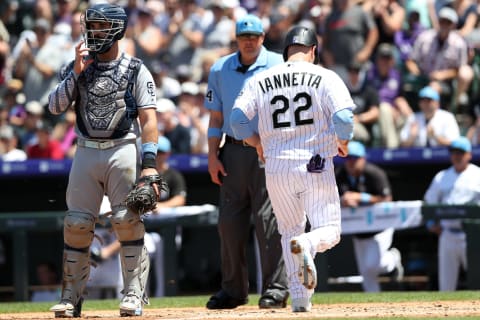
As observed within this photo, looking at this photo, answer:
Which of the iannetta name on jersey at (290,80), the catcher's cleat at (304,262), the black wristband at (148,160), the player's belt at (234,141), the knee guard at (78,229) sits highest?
the iannetta name on jersey at (290,80)

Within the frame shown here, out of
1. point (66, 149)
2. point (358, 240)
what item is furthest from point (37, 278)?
point (358, 240)

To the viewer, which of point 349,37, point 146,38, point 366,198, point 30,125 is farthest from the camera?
point 146,38

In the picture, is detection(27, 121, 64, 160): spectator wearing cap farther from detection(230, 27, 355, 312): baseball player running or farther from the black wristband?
detection(230, 27, 355, 312): baseball player running

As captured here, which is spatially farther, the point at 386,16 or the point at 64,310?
the point at 386,16

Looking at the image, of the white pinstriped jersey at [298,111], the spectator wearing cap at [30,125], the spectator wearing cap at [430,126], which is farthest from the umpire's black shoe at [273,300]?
the spectator wearing cap at [30,125]

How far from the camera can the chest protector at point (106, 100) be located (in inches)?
284

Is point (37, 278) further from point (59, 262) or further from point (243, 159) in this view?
point (243, 159)

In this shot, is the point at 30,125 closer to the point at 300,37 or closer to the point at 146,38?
the point at 146,38

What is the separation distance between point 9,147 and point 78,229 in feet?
21.7

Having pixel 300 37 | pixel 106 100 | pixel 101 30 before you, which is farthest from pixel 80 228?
pixel 300 37

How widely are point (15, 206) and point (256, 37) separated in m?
6.22

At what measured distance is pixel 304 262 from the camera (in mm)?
6688

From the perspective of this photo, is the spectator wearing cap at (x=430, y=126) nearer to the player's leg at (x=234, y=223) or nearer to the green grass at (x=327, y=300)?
the green grass at (x=327, y=300)

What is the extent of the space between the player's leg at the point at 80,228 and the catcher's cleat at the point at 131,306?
13.3 inches
